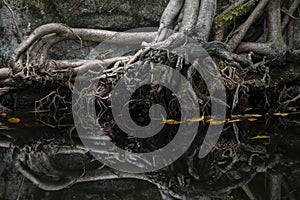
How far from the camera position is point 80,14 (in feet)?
15.9

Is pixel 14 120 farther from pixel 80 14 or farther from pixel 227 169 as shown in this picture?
pixel 227 169

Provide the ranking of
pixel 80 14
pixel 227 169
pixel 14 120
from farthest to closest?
1. pixel 80 14
2. pixel 14 120
3. pixel 227 169

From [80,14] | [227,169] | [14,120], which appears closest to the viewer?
[227,169]

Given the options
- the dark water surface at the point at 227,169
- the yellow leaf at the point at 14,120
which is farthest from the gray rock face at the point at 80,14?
the dark water surface at the point at 227,169

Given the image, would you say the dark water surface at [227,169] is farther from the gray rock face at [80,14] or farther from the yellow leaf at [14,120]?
the gray rock face at [80,14]

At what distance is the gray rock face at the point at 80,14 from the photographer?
4.84 m

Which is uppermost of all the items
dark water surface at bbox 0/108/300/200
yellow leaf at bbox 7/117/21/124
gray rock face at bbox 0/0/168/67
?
dark water surface at bbox 0/108/300/200

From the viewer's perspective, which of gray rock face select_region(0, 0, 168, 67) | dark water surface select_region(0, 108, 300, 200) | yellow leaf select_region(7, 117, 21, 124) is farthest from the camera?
gray rock face select_region(0, 0, 168, 67)

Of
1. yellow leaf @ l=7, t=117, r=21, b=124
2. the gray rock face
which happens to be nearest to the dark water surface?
yellow leaf @ l=7, t=117, r=21, b=124

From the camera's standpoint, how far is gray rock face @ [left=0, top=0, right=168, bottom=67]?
4.84 m

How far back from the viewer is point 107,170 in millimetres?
2582

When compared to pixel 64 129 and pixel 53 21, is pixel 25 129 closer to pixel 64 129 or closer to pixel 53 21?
pixel 64 129

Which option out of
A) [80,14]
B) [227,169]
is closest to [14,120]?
[80,14]

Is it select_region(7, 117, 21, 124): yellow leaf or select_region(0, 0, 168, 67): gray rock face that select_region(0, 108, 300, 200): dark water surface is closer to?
select_region(7, 117, 21, 124): yellow leaf
